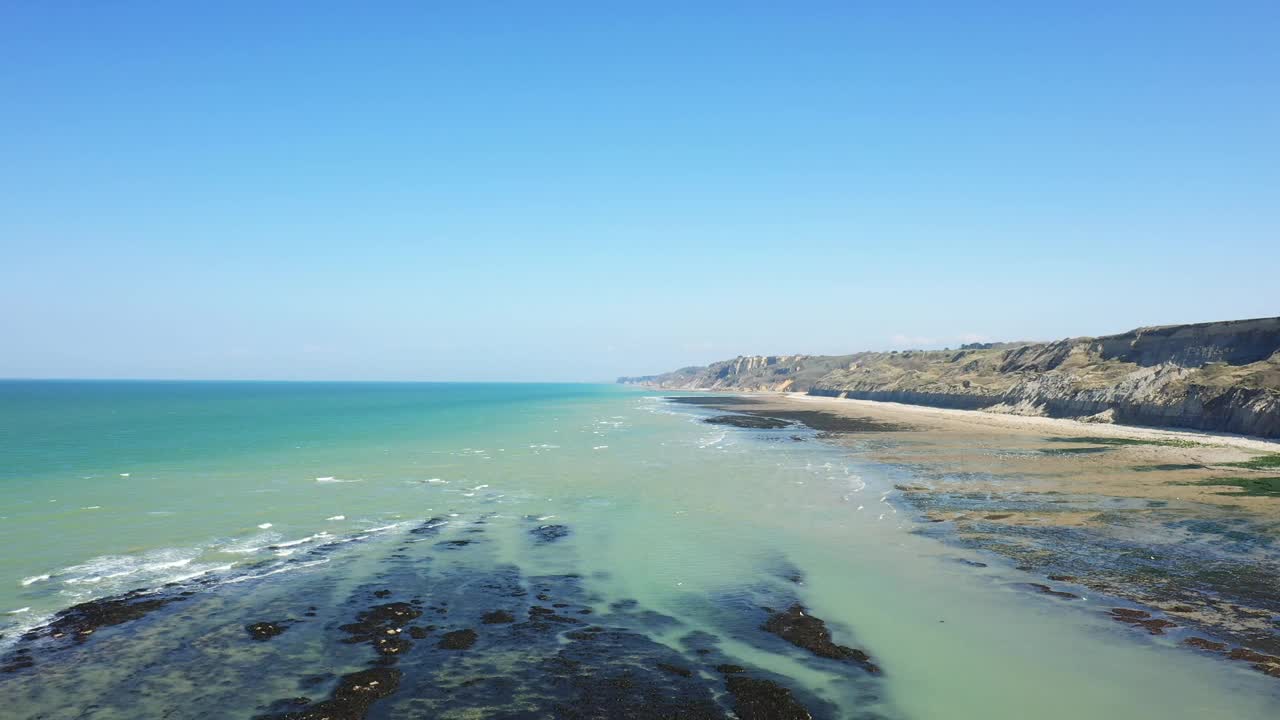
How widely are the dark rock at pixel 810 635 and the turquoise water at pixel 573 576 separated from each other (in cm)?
34

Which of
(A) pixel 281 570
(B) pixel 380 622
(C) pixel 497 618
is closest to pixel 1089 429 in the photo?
(C) pixel 497 618

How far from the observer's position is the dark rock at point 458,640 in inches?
489

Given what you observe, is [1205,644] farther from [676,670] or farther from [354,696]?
[354,696]

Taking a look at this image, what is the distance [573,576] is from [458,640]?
205 inches

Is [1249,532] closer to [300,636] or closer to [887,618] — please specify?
[887,618]

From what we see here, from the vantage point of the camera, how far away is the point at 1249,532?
66.5 ft

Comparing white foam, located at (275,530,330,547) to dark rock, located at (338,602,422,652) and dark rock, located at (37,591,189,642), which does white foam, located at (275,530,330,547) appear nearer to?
dark rock, located at (37,591,189,642)

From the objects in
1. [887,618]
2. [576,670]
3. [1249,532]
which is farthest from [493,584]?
[1249,532]

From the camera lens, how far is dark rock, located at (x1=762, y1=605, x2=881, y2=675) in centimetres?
1214

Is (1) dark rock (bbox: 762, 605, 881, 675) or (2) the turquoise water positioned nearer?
(2) the turquoise water

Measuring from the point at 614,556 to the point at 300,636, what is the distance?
9027 mm

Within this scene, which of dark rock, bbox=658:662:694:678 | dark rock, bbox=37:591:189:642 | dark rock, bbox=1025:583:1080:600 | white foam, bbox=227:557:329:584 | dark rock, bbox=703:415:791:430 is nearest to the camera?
dark rock, bbox=658:662:694:678

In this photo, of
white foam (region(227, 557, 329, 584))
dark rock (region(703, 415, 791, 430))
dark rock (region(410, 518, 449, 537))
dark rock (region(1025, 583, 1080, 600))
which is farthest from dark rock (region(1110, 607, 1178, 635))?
dark rock (region(703, 415, 791, 430))

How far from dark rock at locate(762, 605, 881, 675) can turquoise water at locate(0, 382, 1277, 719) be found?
0.34 m
